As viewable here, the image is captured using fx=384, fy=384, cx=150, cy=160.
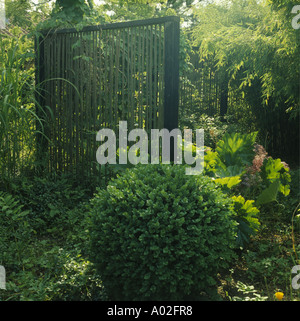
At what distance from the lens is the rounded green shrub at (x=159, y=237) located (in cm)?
226

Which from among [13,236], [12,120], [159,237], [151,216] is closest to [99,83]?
[12,120]

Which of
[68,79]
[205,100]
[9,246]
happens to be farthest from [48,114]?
[205,100]

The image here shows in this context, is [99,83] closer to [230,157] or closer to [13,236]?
[230,157]

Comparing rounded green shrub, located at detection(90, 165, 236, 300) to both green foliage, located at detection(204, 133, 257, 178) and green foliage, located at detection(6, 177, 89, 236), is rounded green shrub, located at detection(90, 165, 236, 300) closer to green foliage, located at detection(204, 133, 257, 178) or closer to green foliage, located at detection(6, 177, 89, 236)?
green foliage, located at detection(204, 133, 257, 178)

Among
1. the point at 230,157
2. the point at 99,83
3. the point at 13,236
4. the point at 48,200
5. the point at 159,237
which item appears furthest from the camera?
Result: the point at 99,83

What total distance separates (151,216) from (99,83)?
8.31 ft

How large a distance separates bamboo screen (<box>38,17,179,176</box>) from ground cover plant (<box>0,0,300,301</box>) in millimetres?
216

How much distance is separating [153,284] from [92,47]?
3.15 meters

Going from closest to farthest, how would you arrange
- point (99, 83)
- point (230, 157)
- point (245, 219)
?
point (245, 219), point (230, 157), point (99, 83)

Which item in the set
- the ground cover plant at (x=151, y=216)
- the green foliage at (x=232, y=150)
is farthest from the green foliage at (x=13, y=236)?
the green foliage at (x=232, y=150)

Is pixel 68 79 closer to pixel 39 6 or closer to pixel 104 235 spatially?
pixel 39 6

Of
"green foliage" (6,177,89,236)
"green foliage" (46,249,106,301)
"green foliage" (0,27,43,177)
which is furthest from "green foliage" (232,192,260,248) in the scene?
"green foliage" (0,27,43,177)

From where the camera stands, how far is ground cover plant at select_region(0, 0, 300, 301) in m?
2.31

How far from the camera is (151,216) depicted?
235 cm
